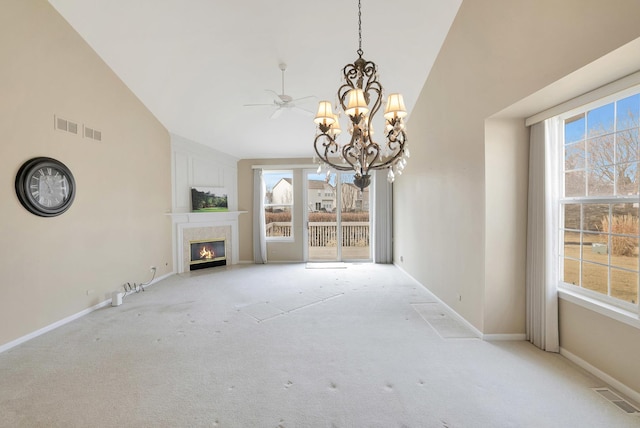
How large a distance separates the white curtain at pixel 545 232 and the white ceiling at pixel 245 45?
1.85 meters

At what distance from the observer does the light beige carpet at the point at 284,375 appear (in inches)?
71.9

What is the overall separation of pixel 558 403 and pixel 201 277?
17.5 feet

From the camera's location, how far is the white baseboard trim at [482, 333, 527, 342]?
2.83m

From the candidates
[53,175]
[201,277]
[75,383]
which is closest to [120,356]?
[75,383]

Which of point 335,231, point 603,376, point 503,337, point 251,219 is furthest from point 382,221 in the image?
point 603,376

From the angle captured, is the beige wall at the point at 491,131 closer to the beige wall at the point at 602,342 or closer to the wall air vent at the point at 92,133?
the beige wall at the point at 602,342

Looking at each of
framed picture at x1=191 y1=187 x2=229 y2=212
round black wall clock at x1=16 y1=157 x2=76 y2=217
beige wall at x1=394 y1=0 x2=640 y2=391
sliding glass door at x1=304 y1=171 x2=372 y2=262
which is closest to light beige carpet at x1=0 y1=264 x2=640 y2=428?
beige wall at x1=394 y1=0 x2=640 y2=391

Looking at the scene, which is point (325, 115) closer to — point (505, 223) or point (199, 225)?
point (505, 223)

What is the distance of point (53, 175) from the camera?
127 inches

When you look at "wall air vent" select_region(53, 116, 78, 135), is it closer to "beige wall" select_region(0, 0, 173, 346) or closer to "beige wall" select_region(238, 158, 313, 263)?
"beige wall" select_region(0, 0, 173, 346)

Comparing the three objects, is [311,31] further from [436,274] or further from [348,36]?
[436,274]

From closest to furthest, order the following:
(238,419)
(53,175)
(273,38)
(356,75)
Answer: (238,419) < (356,75) < (53,175) < (273,38)

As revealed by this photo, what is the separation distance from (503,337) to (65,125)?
18.2 feet

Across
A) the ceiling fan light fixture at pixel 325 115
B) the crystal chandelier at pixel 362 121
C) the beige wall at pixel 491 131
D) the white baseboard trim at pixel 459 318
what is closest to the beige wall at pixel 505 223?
the beige wall at pixel 491 131
